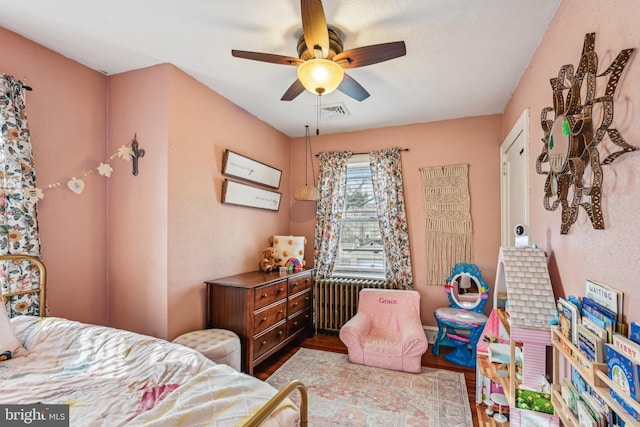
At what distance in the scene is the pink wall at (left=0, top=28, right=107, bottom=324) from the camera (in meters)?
2.02

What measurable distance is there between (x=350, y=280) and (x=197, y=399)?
8.95 ft

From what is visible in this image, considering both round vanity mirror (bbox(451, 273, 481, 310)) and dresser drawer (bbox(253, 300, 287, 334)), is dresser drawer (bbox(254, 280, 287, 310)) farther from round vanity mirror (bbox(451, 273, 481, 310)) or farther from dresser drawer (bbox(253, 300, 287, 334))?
round vanity mirror (bbox(451, 273, 481, 310))

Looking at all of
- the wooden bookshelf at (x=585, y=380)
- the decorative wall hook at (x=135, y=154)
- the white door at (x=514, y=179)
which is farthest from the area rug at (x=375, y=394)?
the decorative wall hook at (x=135, y=154)

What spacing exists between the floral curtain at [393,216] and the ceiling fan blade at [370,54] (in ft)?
6.34

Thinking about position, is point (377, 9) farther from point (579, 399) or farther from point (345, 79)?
point (579, 399)

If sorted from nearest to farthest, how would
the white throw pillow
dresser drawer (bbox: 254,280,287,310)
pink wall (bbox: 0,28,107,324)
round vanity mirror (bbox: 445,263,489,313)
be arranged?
the white throw pillow, pink wall (bbox: 0,28,107,324), dresser drawer (bbox: 254,280,287,310), round vanity mirror (bbox: 445,263,489,313)

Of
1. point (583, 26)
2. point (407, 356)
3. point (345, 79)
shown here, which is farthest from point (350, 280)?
point (583, 26)

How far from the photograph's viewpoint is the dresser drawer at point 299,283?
3.20 m

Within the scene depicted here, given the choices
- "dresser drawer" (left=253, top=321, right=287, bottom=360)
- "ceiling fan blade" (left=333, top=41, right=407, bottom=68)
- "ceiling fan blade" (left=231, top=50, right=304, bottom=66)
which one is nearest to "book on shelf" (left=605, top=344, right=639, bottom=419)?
"ceiling fan blade" (left=333, top=41, right=407, bottom=68)

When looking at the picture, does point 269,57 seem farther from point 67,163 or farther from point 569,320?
point 569,320

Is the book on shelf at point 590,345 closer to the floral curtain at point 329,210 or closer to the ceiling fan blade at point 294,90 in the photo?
the ceiling fan blade at point 294,90

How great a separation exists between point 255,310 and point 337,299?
1.31 m

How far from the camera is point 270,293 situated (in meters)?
2.81

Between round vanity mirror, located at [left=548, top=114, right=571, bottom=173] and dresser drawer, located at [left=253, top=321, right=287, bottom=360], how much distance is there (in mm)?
2467
